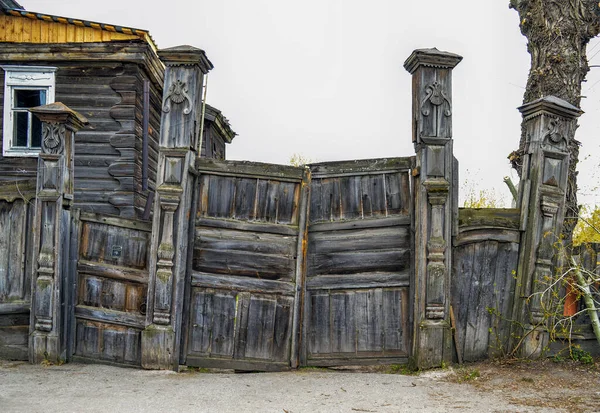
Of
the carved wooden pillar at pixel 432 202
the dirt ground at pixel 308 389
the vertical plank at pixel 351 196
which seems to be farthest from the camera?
the vertical plank at pixel 351 196

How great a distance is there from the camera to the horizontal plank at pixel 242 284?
6437 millimetres

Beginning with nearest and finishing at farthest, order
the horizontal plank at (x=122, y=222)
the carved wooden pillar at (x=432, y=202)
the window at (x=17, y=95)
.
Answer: the carved wooden pillar at (x=432, y=202)
the horizontal plank at (x=122, y=222)
the window at (x=17, y=95)

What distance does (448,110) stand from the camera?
249 inches

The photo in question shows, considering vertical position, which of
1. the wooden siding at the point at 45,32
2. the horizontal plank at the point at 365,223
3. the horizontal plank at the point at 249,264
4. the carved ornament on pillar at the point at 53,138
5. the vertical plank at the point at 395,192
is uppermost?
the wooden siding at the point at 45,32

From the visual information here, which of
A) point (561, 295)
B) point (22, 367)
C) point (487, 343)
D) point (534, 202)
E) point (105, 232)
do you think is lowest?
point (22, 367)

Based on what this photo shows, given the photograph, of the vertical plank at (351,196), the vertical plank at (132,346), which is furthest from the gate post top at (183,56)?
the vertical plank at (132,346)

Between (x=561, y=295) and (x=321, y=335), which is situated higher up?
(x=561, y=295)

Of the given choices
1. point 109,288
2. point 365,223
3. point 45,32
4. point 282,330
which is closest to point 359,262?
point 365,223

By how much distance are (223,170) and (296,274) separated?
1.42m

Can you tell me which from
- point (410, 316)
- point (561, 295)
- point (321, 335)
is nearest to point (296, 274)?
point (321, 335)

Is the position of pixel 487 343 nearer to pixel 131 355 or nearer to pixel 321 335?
pixel 321 335

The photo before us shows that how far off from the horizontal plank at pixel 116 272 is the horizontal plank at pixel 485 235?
138 inches

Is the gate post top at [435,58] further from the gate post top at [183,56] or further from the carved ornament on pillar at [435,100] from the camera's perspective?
the gate post top at [183,56]

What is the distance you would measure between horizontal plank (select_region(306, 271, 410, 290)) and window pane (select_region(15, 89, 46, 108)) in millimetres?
8158
